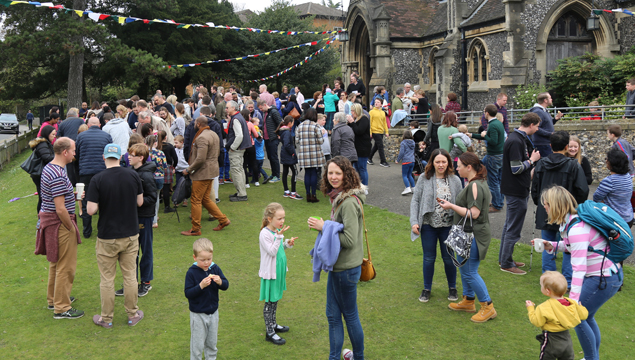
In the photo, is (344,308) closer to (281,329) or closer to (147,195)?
(281,329)

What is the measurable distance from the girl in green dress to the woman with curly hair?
2.56 ft

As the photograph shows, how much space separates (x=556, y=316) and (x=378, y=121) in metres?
10.4

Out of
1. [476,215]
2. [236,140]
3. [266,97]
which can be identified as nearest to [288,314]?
[476,215]

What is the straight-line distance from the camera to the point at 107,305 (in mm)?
5828

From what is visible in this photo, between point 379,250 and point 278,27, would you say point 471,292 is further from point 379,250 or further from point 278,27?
point 278,27

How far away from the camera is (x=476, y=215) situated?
223 inches

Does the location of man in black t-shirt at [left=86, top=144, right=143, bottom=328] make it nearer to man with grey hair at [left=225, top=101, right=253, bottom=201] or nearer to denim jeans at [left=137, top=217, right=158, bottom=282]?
denim jeans at [left=137, top=217, right=158, bottom=282]

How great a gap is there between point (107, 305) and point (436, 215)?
3940 millimetres

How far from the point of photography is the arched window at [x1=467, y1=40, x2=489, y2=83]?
71.0 feet

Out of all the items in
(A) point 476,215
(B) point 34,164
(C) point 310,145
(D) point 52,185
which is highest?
(C) point 310,145

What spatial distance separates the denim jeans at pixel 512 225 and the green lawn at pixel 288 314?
25cm

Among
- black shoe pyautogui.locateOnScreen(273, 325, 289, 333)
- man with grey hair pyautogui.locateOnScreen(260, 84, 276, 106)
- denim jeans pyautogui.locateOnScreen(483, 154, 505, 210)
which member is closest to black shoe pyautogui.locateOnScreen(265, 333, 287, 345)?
black shoe pyautogui.locateOnScreen(273, 325, 289, 333)

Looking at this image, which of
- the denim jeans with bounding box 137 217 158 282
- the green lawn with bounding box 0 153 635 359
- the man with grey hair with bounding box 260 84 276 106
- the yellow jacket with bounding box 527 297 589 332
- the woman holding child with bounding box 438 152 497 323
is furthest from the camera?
the man with grey hair with bounding box 260 84 276 106

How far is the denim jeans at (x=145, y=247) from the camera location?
6645mm
